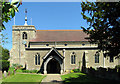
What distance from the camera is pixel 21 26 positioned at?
3250 centimetres

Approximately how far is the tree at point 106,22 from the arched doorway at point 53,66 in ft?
50.4

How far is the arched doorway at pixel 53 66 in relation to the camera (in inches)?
1114

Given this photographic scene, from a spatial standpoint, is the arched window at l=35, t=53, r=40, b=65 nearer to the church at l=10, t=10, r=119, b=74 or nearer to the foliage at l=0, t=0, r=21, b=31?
the church at l=10, t=10, r=119, b=74

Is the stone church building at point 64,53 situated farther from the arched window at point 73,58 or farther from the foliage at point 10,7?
the foliage at point 10,7

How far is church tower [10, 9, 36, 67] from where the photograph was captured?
31816mm

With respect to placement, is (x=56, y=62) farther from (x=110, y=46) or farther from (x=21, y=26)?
(x=110, y=46)

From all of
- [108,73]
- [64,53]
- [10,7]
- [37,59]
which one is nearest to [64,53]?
[64,53]

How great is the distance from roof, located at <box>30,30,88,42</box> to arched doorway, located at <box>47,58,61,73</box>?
5.21 metres

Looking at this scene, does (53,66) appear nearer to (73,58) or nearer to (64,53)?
(64,53)

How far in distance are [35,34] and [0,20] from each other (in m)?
29.6

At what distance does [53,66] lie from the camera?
94.2 feet

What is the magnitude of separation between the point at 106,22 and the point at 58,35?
63.8 ft

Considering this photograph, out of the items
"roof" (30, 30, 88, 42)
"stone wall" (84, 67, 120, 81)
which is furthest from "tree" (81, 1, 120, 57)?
"roof" (30, 30, 88, 42)

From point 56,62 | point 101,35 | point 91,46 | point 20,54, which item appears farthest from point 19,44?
point 101,35
